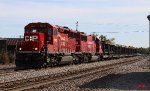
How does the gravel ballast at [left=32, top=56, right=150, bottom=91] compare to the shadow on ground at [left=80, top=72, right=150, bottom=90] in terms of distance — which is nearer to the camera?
the gravel ballast at [left=32, top=56, right=150, bottom=91]

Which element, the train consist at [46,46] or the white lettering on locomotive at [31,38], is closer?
the train consist at [46,46]

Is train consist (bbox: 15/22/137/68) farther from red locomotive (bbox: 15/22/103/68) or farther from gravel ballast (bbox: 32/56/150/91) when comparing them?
gravel ballast (bbox: 32/56/150/91)

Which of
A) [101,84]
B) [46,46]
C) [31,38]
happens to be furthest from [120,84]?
[31,38]

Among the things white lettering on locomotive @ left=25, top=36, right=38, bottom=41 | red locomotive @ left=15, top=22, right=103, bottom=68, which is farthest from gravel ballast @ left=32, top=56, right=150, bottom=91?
white lettering on locomotive @ left=25, top=36, right=38, bottom=41

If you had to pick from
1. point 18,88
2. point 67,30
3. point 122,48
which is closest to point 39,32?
point 67,30

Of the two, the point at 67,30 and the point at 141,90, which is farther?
the point at 67,30

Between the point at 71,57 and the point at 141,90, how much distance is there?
67.5 ft

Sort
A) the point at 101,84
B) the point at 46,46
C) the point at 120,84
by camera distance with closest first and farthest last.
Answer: the point at 101,84 → the point at 120,84 → the point at 46,46

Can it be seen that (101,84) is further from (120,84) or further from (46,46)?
(46,46)

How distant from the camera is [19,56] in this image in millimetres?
28188

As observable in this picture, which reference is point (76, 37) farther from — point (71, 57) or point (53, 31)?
point (53, 31)

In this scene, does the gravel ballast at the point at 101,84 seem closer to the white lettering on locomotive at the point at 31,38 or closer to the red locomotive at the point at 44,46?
the red locomotive at the point at 44,46

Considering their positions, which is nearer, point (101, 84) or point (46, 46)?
point (101, 84)

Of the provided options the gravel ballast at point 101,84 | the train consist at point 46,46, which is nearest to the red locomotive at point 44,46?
the train consist at point 46,46
